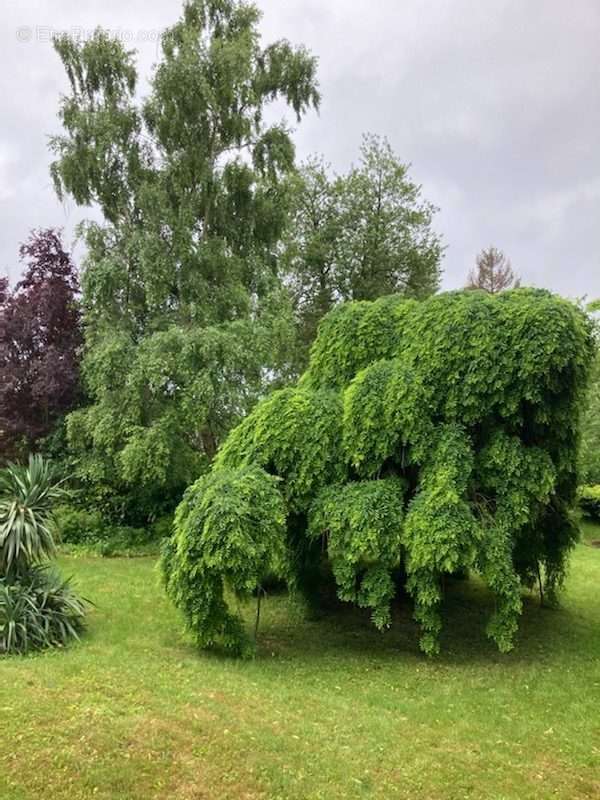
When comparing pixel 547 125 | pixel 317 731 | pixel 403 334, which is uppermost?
pixel 547 125

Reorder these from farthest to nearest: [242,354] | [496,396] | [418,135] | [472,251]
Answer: [472,251]
[418,135]
[242,354]
[496,396]

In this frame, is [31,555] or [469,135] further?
[469,135]

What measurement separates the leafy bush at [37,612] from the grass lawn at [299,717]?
1.29ft

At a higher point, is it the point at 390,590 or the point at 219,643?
the point at 390,590

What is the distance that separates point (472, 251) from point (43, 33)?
26416mm

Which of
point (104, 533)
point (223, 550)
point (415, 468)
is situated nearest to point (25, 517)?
point (223, 550)

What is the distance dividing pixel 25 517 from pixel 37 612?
1.31 metres

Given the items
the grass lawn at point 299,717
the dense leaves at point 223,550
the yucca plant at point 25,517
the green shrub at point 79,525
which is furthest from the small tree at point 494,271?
the yucca plant at point 25,517

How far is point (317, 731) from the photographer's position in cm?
573

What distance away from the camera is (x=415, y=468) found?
28.1ft

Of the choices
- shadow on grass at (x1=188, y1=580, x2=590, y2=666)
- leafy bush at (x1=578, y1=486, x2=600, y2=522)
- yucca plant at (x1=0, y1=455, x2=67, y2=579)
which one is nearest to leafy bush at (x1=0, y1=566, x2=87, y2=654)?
yucca plant at (x1=0, y1=455, x2=67, y2=579)

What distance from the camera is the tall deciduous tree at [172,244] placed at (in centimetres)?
1389

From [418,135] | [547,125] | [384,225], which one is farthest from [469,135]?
[384,225]

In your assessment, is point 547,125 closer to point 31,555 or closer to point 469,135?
point 469,135
